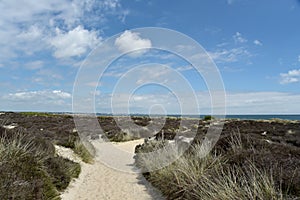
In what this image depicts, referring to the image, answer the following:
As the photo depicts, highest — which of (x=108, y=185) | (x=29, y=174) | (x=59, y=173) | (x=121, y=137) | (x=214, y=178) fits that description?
(x=214, y=178)

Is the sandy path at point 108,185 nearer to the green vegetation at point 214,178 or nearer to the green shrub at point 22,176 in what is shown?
the green vegetation at point 214,178

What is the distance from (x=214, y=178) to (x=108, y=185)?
4974 mm

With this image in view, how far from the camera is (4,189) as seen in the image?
18.8 ft

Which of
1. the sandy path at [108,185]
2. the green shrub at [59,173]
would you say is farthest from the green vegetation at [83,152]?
the green shrub at [59,173]

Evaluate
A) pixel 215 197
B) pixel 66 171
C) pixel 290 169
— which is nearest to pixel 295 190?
pixel 290 169

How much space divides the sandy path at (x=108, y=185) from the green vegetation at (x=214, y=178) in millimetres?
427

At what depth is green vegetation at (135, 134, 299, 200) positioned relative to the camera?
562cm

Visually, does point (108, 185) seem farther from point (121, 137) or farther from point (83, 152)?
point (121, 137)

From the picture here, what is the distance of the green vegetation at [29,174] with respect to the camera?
6078 mm

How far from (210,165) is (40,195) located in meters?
4.45

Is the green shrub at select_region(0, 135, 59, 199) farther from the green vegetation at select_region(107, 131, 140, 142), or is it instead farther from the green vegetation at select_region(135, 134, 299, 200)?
the green vegetation at select_region(107, 131, 140, 142)

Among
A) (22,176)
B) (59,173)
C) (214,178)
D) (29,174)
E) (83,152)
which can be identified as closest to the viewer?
(214,178)

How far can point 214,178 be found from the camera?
6.85 m

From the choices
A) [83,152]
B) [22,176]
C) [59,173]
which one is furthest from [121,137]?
[22,176]
